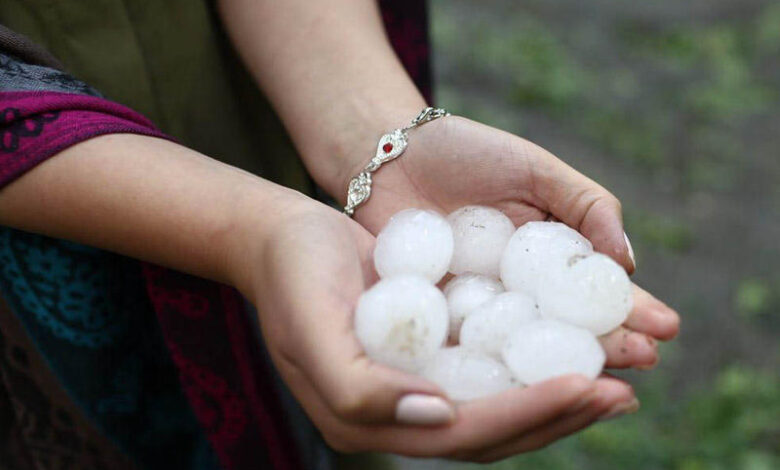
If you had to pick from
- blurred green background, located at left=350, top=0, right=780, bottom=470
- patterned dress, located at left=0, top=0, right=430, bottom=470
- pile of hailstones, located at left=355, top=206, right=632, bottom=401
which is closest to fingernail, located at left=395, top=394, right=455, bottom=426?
pile of hailstones, located at left=355, top=206, right=632, bottom=401

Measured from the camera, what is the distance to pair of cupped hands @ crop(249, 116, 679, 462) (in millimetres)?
850

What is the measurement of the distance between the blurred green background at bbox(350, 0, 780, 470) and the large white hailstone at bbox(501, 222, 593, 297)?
77 centimetres

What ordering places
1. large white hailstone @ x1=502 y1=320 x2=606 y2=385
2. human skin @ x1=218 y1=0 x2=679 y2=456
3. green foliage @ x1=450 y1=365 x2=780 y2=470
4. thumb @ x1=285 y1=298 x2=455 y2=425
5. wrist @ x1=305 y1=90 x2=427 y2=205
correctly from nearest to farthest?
1. thumb @ x1=285 y1=298 x2=455 y2=425
2. large white hailstone @ x1=502 y1=320 x2=606 y2=385
3. human skin @ x1=218 y1=0 x2=679 y2=456
4. wrist @ x1=305 y1=90 x2=427 y2=205
5. green foliage @ x1=450 y1=365 x2=780 y2=470

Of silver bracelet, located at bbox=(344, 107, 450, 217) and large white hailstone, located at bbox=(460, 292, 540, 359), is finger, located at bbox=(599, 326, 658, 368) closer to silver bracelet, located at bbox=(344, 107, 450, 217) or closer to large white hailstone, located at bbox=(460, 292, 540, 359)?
large white hailstone, located at bbox=(460, 292, 540, 359)

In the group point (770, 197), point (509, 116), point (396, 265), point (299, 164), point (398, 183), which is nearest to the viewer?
point (396, 265)

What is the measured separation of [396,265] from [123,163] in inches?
14.5

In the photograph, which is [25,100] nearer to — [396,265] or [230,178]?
[230,178]

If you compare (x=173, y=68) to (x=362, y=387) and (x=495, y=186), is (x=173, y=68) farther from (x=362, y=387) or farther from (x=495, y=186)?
(x=362, y=387)

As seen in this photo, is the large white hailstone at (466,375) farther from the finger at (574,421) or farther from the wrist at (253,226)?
the wrist at (253,226)

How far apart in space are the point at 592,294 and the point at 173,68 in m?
0.70

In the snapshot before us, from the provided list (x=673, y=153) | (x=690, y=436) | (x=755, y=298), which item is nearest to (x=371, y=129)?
(x=690, y=436)

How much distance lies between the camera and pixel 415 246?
3.61ft

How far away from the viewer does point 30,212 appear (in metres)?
1.00

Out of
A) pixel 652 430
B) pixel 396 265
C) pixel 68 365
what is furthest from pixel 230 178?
pixel 652 430
